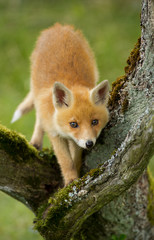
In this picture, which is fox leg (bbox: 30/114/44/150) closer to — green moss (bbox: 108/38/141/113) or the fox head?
the fox head

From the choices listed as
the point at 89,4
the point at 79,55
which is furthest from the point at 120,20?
the point at 79,55

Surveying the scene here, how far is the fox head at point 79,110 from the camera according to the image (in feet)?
14.1

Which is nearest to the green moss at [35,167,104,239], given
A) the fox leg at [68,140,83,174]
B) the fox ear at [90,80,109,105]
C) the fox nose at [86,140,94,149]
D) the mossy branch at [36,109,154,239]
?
the mossy branch at [36,109,154,239]

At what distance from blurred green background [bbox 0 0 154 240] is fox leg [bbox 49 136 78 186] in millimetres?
4833

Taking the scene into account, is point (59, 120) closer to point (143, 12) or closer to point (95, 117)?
point (95, 117)

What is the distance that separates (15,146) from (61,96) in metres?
0.89

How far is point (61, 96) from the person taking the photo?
4.61 metres

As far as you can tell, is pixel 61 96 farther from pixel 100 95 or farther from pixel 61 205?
pixel 61 205

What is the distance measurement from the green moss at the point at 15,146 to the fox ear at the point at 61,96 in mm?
641

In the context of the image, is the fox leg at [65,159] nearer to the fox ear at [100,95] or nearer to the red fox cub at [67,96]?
the red fox cub at [67,96]

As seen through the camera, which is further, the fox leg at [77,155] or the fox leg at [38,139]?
the fox leg at [38,139]

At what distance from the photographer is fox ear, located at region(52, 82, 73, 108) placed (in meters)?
4.45

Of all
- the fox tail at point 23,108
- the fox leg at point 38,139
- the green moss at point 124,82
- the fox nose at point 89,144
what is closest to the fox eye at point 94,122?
the green moss at point 124,82

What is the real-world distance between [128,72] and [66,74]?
4.40 ft
